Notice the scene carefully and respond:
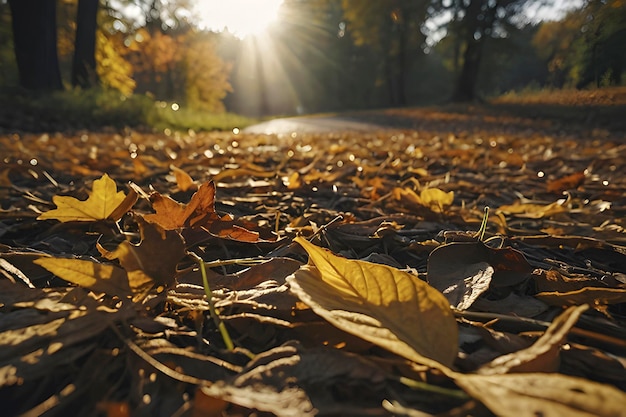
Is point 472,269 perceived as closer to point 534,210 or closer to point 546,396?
point 546,396

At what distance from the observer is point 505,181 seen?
1863 mm

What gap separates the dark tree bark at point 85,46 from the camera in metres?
8.38

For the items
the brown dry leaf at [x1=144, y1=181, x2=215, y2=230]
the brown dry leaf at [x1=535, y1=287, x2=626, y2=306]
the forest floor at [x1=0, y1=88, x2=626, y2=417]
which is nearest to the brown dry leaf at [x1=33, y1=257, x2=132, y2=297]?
the forest floor at [x1=0, y1=88, x2=626, y2=417]

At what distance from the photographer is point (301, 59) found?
39.4 m

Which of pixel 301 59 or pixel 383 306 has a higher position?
pixel 301 59

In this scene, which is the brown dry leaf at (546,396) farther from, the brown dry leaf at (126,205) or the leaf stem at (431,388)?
the brown dry leaf at (126,205)

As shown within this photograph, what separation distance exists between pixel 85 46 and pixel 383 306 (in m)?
9.97

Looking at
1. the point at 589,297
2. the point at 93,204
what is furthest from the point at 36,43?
the point at 589,297

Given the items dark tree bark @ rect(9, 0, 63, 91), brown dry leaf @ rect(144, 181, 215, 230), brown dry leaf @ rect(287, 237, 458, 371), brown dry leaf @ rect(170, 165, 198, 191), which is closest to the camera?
brown dry leaf @ rect(287, 237, 458, 371)

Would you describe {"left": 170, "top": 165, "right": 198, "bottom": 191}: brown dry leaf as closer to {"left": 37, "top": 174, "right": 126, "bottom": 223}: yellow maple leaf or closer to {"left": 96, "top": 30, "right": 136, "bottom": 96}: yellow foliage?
{"left": 37, "top": 174, "right": 126, "bottom": 223}: yellow maple leaf

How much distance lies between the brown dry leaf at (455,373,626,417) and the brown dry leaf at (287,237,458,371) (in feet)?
0.18

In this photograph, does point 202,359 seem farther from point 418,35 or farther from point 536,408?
point 418,35

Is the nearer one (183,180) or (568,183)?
(183,180)

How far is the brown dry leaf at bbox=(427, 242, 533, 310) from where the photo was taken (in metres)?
0.62
